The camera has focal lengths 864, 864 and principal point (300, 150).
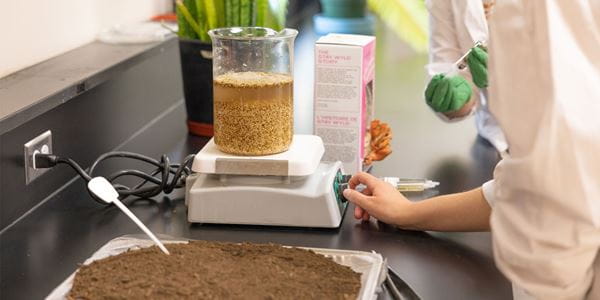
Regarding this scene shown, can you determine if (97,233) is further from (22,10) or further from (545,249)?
(545,249)

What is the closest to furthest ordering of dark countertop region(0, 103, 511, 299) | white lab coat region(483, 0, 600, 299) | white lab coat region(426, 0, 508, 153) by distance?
white lab coat region(483, 0, 600, 299)
dark countertop region(0, 103, 511, 299)
white lab coat region(426, 0, 508, 153)

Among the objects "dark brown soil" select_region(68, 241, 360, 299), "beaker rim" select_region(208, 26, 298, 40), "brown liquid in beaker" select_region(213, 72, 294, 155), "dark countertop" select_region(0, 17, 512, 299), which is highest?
"beaker rim" select_region(208, 26, 298, 40)

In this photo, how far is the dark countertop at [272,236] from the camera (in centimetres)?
114

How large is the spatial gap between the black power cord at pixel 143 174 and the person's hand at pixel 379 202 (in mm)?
298

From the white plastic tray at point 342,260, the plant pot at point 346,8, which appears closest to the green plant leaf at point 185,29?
the white plastic tray at point 342,260

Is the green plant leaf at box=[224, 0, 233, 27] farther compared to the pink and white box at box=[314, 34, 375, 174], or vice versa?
the green plant leaf at box=[224, 0, 233, 27]

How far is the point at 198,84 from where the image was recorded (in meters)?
1.83

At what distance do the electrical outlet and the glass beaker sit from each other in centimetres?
28

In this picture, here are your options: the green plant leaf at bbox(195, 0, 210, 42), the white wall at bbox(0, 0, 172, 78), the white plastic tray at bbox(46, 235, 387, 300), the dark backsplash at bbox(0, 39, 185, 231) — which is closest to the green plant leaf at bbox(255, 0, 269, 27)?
the green plant leaf at bbox(195, 0, 210, 42)

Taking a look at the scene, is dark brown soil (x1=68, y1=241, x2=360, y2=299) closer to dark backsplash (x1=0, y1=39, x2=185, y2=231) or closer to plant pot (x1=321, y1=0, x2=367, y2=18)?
dark backsplash (x1=0, y1=39, x2=185, y2=231)

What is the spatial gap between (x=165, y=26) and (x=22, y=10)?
502mm

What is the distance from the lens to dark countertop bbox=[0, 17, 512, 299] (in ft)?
3.74

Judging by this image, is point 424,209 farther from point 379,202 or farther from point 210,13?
point 210,13

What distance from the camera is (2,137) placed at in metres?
1.26
